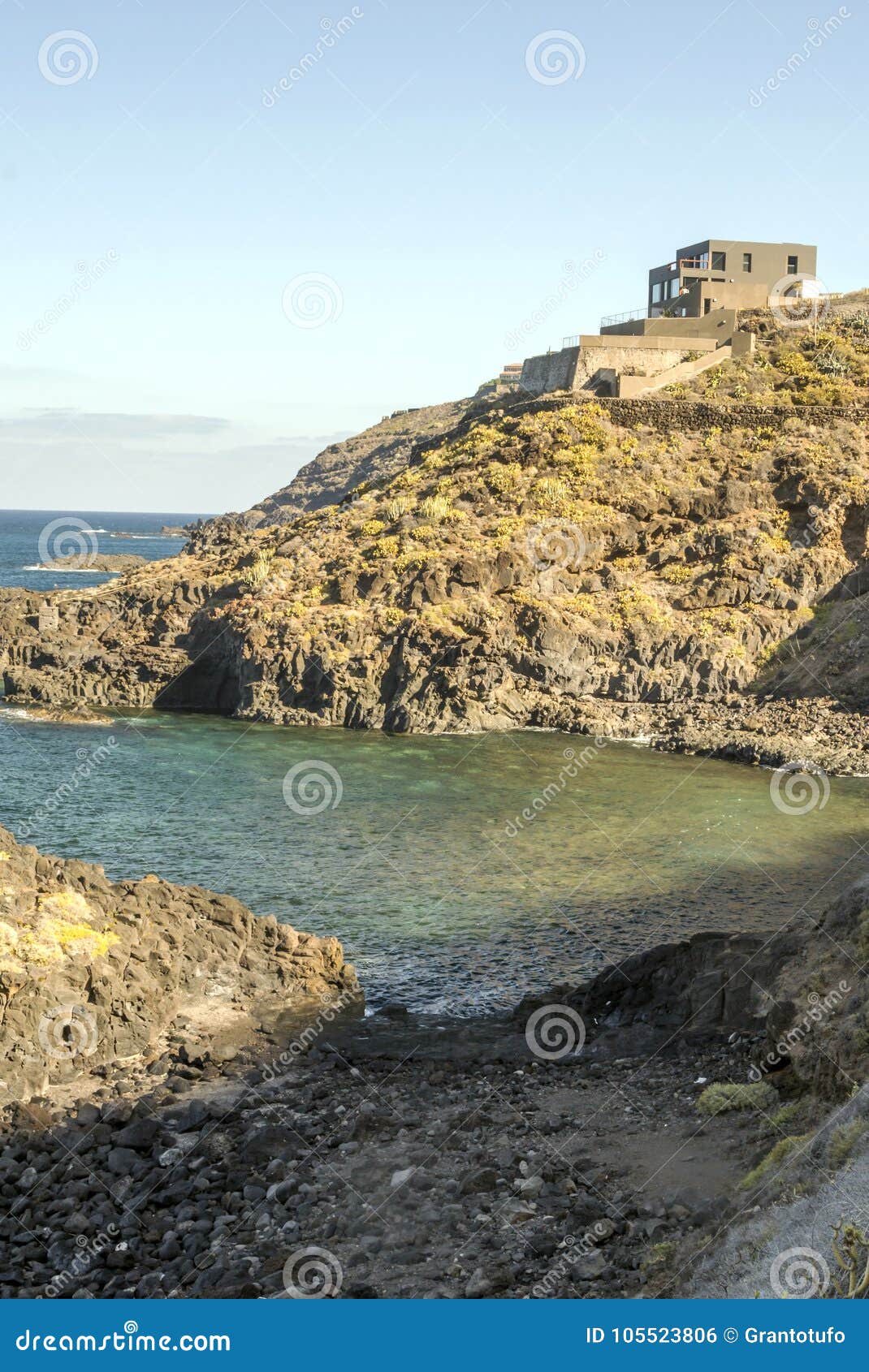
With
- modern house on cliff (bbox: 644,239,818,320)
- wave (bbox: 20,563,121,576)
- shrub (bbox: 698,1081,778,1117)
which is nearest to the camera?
shrub (bbox: 698,1081,778,1117)

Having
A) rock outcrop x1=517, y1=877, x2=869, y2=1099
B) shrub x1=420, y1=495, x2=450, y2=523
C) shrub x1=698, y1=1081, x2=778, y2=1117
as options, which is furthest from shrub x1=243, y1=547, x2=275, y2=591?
shrub x1=698, y1=1081, x2=778, y2=1117

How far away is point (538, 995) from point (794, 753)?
28050mm

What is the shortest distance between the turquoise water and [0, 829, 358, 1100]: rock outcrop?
2.16 m

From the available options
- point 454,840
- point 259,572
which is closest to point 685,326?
point 259,572

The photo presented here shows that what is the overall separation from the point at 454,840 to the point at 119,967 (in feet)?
51.4

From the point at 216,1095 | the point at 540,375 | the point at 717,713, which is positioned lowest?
the point at 216,1095

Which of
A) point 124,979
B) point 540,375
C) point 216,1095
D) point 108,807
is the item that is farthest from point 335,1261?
point 540,375

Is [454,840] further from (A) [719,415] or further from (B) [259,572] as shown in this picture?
(A) [719,415]

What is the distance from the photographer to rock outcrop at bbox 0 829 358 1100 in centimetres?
2017

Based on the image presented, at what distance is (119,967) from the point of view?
72.6 feet

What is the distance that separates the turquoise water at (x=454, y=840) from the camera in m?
27.6

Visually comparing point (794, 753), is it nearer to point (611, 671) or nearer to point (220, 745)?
point (611, 671)

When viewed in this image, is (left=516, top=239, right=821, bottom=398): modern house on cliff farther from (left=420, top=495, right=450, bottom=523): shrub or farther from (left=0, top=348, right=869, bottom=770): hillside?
(left=420, top=495, right=450, bottom=523): shrub

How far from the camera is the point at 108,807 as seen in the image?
129 feet
